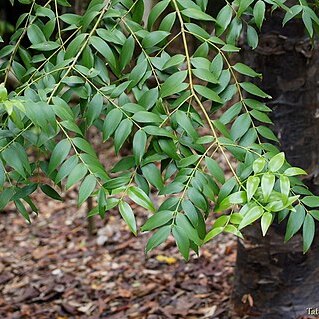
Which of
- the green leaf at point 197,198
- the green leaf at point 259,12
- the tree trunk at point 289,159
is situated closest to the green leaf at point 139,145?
the green leaf at point 197,198

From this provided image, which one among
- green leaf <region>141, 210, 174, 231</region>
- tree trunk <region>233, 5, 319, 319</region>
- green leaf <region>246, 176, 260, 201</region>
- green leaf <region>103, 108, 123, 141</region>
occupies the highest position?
green leaf <region>103, 108, 123, 141</region>

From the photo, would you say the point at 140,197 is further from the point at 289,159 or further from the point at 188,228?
the point at 289,159

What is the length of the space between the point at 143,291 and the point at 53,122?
1.45m

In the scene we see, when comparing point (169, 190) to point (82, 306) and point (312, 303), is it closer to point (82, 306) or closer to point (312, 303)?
point (312, 303)

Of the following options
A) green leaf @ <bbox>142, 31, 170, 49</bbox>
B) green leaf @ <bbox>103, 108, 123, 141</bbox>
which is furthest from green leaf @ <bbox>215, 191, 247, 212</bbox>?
green leaf @ <bbox>142, 31, 170, 49</bbox>

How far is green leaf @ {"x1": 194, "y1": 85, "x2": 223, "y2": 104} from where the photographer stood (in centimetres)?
105

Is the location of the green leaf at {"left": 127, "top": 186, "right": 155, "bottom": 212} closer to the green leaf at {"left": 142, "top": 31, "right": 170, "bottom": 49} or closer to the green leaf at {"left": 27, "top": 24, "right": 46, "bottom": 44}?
the green leaf at {"left": 142, "top": 31, "right": 170, "bottom": 49}

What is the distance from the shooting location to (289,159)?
5.41 ft

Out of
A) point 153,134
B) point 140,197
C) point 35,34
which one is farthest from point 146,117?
point 35,34

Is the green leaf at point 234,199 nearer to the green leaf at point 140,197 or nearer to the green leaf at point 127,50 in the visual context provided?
the green leaf at point 140,197

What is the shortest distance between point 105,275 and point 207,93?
1.62m

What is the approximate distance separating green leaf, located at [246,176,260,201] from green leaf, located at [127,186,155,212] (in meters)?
0.16

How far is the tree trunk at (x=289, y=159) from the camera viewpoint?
1562 millimetres

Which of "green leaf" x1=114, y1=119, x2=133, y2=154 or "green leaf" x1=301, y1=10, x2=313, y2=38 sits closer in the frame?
"green leaf" x1=114, y1=119, x2=133, y2=154
